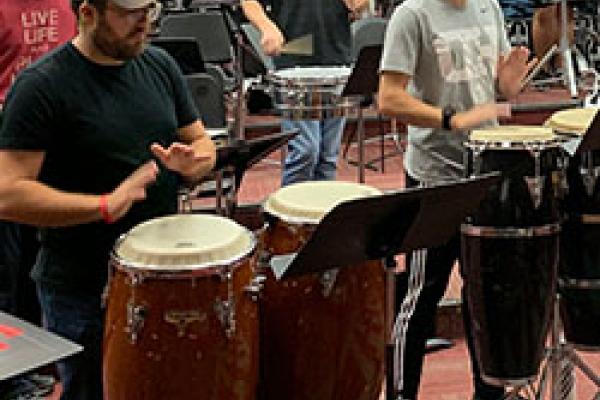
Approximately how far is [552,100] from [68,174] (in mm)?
5060

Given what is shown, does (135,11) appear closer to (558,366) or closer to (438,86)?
(438,86)

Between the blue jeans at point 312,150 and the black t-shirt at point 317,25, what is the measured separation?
0.99ft

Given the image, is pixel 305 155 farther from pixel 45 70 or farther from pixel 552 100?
pixel 552 100

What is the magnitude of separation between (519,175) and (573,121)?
40 cm

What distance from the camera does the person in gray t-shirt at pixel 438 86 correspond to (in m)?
3.03

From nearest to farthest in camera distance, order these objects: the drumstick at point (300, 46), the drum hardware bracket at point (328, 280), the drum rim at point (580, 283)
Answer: the drum hardware bracket at point (328, 280)
the drum rim at point (580, 283)
the drumstick at point (300, 46)

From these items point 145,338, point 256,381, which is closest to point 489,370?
point 256,381

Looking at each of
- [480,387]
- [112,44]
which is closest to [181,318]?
[112,44]

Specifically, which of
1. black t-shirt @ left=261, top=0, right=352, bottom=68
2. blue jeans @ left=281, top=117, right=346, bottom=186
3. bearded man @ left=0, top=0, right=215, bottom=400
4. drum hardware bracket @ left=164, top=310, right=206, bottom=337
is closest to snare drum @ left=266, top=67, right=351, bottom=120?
blue jeans @ left=281, top=117, right=346, bottom=186

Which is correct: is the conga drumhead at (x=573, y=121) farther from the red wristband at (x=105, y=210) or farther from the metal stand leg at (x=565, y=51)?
the metal stand leg at (x=565, y=51)

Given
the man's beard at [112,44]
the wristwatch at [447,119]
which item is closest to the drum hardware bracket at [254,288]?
the man's beard at [112,44]

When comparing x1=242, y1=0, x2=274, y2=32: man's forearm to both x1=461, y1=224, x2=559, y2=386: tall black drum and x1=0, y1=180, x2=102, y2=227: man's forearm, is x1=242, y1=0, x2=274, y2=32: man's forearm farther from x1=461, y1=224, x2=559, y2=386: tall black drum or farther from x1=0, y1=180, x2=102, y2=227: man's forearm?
x1=0, y1=180, x2=102, y2=227: man's forearm

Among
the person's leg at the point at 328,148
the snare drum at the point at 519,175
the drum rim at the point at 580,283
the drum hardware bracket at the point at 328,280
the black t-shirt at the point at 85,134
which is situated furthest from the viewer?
the person's leg at the point at 328,148

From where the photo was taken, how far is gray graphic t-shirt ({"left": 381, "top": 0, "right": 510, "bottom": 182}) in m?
3.05
